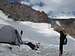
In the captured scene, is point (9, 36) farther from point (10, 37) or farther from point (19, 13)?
point (19, 13)

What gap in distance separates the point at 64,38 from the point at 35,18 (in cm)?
1799

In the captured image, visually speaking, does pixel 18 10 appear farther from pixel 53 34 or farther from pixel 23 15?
pixel 53 34

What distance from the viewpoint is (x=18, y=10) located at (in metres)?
21.8

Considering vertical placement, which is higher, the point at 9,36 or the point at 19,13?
the point at 9,36

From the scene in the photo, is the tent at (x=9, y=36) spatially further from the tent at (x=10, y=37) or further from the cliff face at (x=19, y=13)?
the cliff face at (x=19, y=13)

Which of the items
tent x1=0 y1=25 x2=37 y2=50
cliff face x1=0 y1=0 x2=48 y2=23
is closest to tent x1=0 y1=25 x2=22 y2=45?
tent x1=0 y1=25 x2=37 y2=50

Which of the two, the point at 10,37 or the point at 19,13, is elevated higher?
the point at 10,37

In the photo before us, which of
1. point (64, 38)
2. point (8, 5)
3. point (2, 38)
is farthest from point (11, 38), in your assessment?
point (8, 5)

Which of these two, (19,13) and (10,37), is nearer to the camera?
(10,37)

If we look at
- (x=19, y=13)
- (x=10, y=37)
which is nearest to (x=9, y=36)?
(x=10, y=37)

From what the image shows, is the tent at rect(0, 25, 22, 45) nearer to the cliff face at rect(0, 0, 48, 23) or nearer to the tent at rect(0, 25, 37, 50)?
the tent at rect(0, 25, 37, 50)

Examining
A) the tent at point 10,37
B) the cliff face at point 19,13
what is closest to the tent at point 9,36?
the tent at point 10,37

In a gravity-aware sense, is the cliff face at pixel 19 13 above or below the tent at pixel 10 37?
below

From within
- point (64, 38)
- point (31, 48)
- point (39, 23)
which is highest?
point (64, 38)
